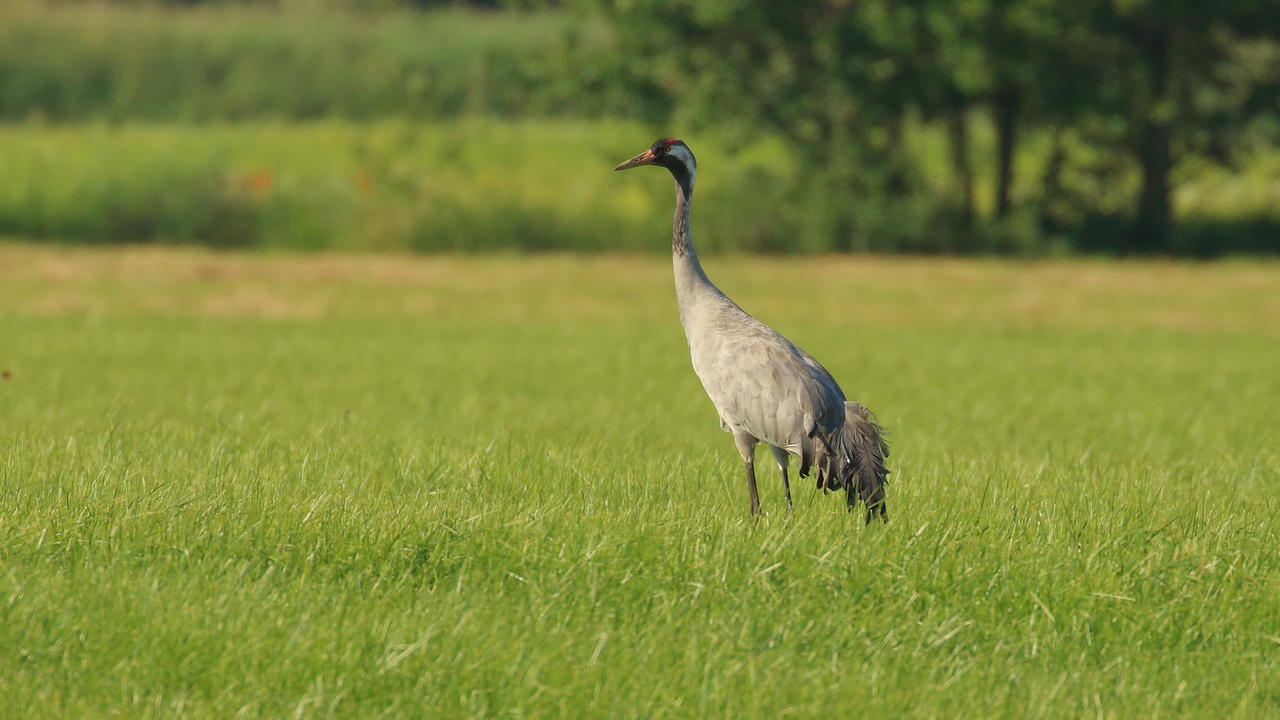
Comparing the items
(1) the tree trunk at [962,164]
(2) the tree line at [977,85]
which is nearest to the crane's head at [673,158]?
(2) the tree line at [977,85]

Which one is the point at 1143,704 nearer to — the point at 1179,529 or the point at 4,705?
the point at 1179,529

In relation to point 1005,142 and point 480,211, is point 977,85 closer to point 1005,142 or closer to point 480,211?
point 1005,142

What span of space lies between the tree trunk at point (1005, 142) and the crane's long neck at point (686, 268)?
916 inches

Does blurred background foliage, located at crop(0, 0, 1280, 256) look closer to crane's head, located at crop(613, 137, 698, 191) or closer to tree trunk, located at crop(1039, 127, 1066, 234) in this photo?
tree trunk, located at crop(1039, 127, 1066, 234)

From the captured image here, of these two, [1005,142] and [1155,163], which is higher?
[1005,142]

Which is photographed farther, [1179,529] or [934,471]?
[934,471]

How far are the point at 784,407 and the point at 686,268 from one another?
1189mm

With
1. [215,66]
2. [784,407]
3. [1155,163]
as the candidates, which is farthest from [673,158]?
[215,66]

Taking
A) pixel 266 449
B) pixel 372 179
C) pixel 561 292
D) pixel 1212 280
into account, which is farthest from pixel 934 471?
pixel 372 179

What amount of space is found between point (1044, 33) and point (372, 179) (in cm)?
1320

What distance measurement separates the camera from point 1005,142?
105 feet

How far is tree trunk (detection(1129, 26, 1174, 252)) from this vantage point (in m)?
30.9

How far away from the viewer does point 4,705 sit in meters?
5.73

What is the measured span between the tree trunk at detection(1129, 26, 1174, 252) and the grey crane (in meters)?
24.0
